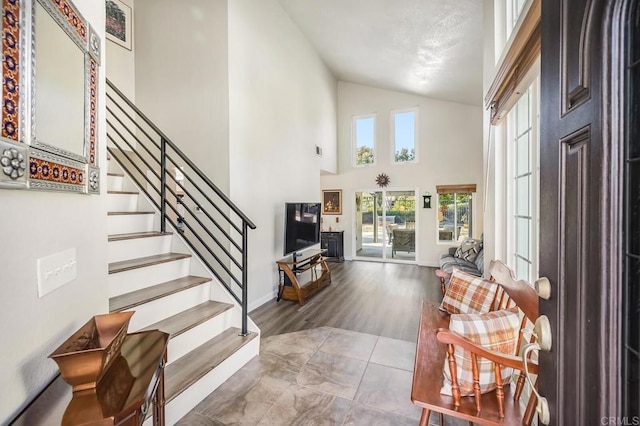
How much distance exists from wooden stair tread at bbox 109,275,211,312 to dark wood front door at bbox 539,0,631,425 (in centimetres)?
216

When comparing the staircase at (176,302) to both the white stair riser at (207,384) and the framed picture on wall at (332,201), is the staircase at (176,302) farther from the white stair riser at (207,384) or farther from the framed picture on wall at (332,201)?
the framed picture on wall at (332,201)

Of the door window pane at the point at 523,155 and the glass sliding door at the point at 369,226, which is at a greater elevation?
the door window pane at the point at 523,155

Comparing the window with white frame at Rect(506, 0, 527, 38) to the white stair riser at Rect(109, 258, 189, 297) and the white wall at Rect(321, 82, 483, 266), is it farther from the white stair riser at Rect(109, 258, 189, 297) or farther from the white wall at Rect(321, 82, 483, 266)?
the white wall at Rect(321, 82, 483, 266)

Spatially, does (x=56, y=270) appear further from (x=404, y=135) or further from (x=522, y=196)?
→ (x=404, y=135)

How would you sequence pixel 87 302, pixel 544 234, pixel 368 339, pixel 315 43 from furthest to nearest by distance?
1. pixel 315 43
2. pixel 368 339
3. pixel 87 302
4. pixel 544 234

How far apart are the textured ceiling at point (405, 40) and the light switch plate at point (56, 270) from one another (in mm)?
4163

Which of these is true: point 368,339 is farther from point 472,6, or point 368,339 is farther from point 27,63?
point 472,6

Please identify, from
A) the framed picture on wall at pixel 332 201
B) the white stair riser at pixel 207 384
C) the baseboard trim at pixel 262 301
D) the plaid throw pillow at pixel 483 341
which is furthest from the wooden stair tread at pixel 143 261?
the framed picture on wall at pixel 332 201

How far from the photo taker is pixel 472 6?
3150 millimetres

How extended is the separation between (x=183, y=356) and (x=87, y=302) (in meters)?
0.99

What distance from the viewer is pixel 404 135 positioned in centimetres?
679

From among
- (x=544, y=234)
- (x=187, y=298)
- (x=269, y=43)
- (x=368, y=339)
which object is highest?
(x=269, y=43)

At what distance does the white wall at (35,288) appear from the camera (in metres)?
0.80

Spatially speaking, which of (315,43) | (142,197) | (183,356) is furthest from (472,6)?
(183,356)
